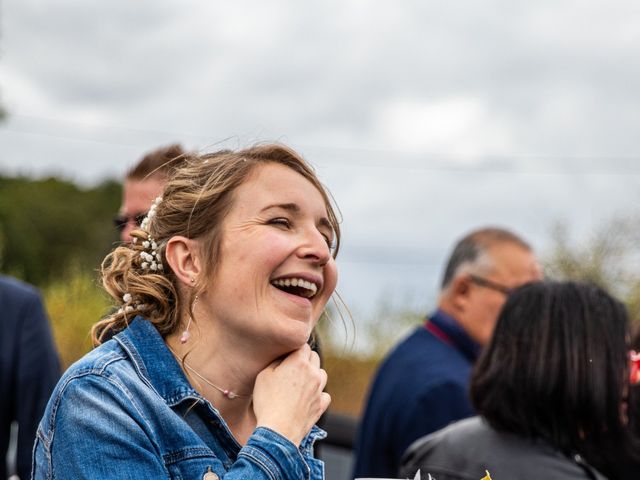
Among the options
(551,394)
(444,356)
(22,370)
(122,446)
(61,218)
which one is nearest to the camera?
(122,446)

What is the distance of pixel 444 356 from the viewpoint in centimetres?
480

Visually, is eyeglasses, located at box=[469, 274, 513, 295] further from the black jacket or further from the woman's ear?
the woman's ear

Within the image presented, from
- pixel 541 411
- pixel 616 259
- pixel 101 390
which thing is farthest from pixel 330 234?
pixel 616 259

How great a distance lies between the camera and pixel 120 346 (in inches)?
89.9

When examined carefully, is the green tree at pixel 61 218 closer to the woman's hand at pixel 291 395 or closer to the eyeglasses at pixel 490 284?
the eyeglasses at pixel 490 284

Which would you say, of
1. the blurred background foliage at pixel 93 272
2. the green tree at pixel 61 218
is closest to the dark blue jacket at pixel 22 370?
the blurred background foliage at pixel 93 272

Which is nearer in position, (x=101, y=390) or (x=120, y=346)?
(x=101, y=390)

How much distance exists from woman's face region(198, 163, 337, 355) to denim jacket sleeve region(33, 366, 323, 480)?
255 mm

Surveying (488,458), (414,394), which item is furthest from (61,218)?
(488,458)

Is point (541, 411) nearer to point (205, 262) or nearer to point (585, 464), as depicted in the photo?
point (585, 464)

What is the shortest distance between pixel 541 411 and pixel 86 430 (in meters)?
1.74

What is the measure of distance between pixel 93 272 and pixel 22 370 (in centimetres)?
168

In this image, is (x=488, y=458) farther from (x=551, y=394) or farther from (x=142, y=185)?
(x=142, y=185)

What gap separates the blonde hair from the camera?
7.88 ft
